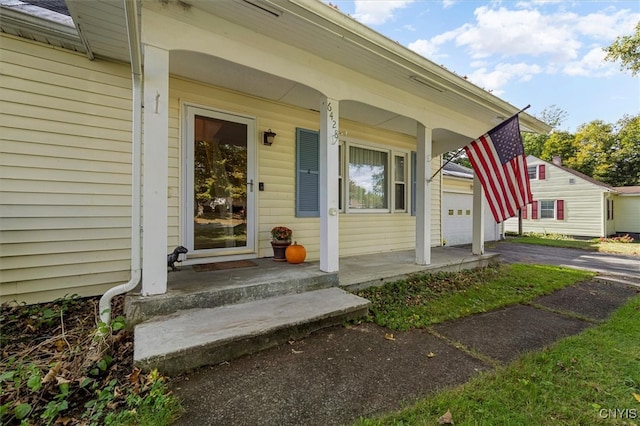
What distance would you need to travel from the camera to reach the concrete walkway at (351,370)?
63.9 inches

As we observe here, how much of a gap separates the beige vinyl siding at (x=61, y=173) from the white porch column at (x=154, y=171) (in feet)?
4.05

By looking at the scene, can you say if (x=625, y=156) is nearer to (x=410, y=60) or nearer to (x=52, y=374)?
(x=410, y=60)

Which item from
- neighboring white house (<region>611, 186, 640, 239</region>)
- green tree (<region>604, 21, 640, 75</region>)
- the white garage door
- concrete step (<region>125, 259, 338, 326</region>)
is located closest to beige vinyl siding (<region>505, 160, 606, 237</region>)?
neighboring white house (<region>611, 186, 640, 239</region>)

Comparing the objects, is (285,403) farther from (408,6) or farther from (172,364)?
(408,6)

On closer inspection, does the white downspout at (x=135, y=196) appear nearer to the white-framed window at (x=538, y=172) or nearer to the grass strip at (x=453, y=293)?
the grass strip at (x=453, y=293)

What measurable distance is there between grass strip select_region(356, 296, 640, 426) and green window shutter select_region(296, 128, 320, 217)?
3299 mm

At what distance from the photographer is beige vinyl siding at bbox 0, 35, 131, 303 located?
2787mm

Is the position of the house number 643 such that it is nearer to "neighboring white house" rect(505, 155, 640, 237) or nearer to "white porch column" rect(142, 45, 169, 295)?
"white porch column" rect(142, 45, 169, 295)

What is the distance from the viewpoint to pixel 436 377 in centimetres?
199

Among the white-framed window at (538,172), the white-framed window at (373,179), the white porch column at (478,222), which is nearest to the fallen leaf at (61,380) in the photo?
the white-framed window at (373,179)

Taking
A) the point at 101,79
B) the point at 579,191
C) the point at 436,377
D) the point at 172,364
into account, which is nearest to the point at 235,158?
the point at 101,79

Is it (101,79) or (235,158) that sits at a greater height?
(101,79)

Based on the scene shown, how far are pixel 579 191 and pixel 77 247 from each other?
19060 mm

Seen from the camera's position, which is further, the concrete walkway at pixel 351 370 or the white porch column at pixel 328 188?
the white porch column at pixel 328 188
